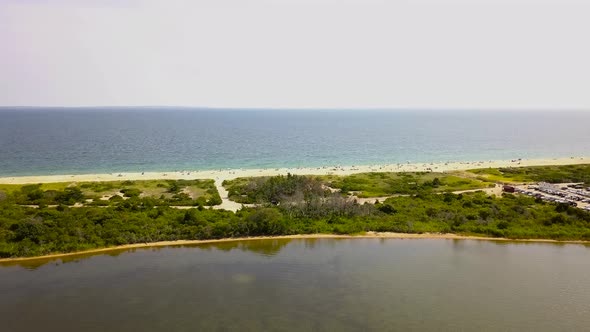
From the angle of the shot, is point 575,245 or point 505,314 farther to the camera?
point 575,245

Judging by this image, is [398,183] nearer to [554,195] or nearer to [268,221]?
[554,195]

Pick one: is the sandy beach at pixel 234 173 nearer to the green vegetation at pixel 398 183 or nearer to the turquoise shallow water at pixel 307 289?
the green vegetation at pixel 398 183

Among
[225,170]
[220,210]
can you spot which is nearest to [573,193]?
[220,210]

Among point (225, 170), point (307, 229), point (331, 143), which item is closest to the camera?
point (307, 229)

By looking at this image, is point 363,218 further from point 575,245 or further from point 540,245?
point 575,245

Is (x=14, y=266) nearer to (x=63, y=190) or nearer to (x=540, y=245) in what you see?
(x=63, y=190)

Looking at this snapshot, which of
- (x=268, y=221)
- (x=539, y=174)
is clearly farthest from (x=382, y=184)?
(x=539, y=174)

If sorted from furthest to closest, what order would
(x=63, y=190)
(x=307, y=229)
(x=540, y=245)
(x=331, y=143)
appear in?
(x=331, y=143) < (x=63, y=190) < (x=307, y=229) < (x=540, y=245)
